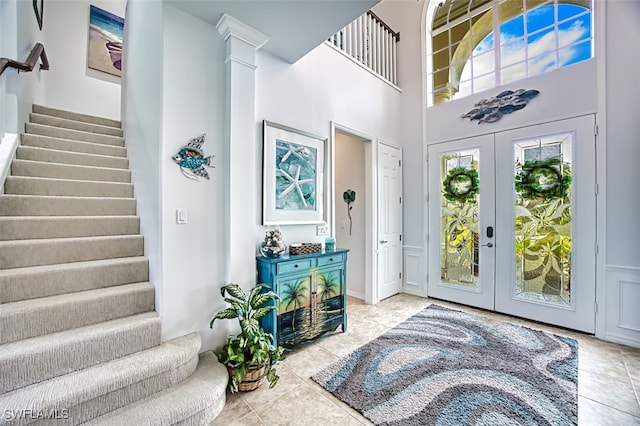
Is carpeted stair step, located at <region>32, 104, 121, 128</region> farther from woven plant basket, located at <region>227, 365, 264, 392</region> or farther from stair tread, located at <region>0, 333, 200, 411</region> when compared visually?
woven plant basket, located at <region>227, 365, 264, 392</region>

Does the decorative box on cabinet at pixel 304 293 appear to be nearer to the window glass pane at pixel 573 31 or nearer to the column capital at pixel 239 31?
the column capital at pixel 239 31

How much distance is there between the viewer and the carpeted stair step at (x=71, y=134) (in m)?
2.94

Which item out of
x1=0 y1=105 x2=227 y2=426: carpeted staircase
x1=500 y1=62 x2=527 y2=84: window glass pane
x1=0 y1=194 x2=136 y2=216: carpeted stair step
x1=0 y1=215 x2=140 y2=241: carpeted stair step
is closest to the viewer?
x1=0 y1=105 x2=227 y2=426: carpeted staircase

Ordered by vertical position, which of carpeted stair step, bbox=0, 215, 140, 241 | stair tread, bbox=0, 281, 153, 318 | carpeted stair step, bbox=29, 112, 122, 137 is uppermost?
carpeted stair step, bbox=29, 112, 122, 137

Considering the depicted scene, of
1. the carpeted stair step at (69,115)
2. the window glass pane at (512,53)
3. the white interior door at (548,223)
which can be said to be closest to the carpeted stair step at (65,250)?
the carpeted stair step at (69,115)

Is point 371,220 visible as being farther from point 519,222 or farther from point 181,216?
point 181,216

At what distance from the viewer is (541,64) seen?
3.33 meters

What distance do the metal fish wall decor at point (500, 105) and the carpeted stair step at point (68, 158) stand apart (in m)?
4.57

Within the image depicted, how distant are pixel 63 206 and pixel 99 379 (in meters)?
1.70

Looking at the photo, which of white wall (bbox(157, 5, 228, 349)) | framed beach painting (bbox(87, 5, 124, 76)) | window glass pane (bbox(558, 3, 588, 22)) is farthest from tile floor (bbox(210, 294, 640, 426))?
framed beach painting (bbox(87, 5, 124, 76))

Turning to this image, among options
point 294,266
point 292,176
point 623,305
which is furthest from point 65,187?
point 623,305

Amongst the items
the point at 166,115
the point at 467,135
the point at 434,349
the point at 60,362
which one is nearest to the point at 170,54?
the point at 166,115

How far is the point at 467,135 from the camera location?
150 inches

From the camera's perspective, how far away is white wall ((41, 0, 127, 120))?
161 inches
